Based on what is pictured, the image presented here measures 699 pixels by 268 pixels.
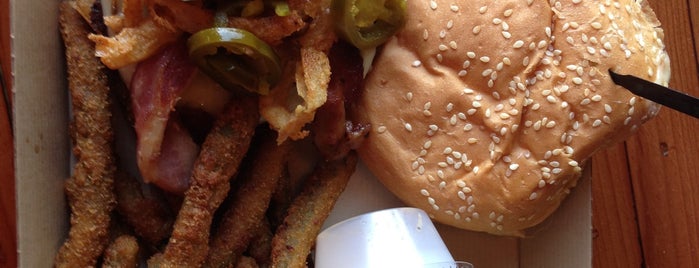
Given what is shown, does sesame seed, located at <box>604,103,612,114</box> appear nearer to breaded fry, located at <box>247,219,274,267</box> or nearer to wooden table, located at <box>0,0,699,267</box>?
wooden table, located at <box>0,0,699,267</box>

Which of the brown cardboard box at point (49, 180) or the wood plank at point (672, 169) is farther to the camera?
the wood plank at point (672, 169)

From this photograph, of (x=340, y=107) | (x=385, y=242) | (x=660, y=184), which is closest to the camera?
(x=385, y=242)

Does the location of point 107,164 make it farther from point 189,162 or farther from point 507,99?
point 507,99

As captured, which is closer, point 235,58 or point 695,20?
point 235,58

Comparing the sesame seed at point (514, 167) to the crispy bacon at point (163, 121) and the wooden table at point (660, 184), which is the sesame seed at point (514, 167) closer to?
the wooden table at point (660, 184)

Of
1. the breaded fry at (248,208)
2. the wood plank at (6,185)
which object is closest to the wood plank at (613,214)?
the breaded fry at (248,208)

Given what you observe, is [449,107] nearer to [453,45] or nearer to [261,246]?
[453,45]

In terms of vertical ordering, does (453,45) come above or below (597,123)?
above

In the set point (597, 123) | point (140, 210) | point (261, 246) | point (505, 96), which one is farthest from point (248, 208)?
point (597, 123)
